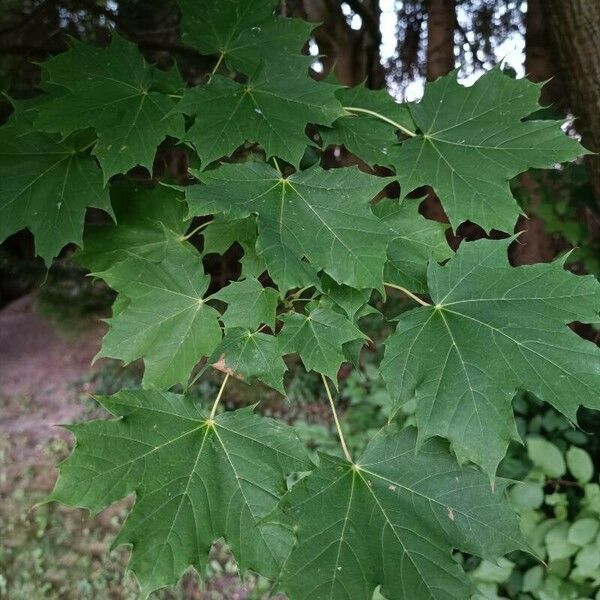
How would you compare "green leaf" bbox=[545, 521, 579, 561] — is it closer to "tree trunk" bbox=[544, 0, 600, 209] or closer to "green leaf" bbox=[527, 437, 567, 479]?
"green leaf" bbox=[527, 437, 567, 479]

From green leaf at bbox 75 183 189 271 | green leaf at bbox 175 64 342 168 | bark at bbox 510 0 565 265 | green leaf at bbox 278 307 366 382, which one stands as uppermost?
green leaf at bbox 175 64 342 168

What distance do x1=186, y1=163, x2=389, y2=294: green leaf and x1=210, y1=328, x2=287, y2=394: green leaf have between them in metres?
0.19

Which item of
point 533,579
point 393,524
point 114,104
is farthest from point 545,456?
point 114,104

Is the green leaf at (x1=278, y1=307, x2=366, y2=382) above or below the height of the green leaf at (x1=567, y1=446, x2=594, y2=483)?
above

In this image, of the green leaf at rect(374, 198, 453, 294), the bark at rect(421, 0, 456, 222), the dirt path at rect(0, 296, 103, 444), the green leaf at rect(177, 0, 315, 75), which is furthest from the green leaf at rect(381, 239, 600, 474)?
the dirt path at rect(0, 296, 103, 444)

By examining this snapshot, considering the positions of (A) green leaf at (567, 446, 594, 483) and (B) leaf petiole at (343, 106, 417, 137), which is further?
(A) green leaf at (567, 446, 594, 483)

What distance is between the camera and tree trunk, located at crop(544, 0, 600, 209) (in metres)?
1.65

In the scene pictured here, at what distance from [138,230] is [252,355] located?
425mm

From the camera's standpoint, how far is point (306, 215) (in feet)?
3.04

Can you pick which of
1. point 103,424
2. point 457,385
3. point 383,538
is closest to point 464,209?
point 457,385

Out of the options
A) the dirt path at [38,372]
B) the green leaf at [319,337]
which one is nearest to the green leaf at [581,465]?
the green leaf at [319,337]

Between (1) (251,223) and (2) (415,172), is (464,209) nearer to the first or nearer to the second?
(2) (415,172)

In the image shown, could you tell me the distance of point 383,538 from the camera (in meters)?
0.93

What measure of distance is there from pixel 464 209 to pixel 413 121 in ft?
0.71
